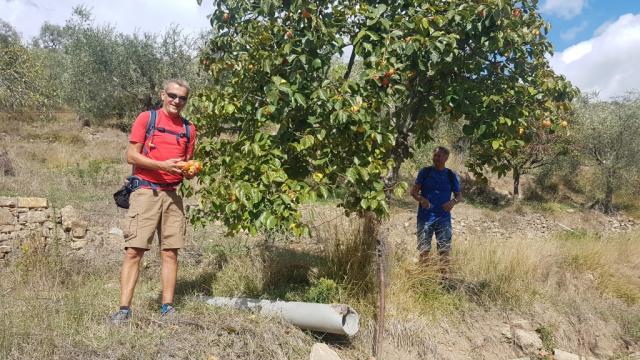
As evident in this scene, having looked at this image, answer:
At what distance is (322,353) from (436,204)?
224 cm

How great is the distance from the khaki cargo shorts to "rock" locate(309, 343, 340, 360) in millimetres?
1328

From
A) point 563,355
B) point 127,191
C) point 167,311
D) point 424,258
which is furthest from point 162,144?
point 563,355

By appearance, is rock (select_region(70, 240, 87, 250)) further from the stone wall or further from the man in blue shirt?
the man in blue shirt

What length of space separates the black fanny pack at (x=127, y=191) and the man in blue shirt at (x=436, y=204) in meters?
2.84

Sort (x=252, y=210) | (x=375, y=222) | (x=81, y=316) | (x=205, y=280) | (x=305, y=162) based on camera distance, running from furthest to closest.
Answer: (x=205, y=280), (x=375, y=222), (x=305, y=162), (x=81, y=316), (x=252, y=210)

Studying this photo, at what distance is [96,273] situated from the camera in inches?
195

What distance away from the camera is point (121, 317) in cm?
334

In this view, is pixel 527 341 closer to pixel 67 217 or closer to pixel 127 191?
pixel 127 191

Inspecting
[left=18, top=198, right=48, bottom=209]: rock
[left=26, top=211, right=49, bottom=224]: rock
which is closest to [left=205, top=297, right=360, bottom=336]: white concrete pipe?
[left=26, top=211, right=49, bottom=224]: rock

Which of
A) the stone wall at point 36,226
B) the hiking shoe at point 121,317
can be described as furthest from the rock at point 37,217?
the hiking shoe at point 121,317

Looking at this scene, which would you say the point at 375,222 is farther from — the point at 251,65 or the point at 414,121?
the point at 251,65

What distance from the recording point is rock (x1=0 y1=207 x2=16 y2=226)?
5402 mm

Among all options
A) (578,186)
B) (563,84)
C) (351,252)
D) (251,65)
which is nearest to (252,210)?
(251,65)

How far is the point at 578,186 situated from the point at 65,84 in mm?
19709
